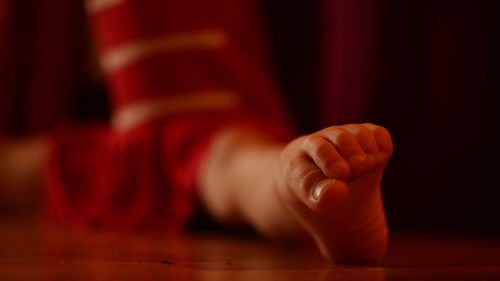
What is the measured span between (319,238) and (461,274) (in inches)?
4.6

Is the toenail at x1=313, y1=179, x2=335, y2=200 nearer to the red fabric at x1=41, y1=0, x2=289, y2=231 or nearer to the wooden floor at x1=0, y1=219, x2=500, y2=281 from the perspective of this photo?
the wooden floor at x1=0, y1=219, x2=500, y2=281

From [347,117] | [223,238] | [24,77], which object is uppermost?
[24,77]

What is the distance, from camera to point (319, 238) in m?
0.52

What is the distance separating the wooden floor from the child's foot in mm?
20

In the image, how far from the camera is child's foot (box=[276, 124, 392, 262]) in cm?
44

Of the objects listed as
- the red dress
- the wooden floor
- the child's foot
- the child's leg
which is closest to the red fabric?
the red dress

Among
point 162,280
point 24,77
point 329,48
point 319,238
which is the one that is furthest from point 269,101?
point 24,77

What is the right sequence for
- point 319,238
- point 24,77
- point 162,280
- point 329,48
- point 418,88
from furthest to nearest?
point 24,77 < point 329,48 < point 418,88 < point 319,238 < point 162,280

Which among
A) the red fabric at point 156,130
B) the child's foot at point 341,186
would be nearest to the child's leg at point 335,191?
the child's foot at point 341,186

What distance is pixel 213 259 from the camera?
56 centimetres

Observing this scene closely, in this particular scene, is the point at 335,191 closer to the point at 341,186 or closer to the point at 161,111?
the point at 341,186

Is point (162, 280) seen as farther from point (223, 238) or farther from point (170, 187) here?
point (170, 187)

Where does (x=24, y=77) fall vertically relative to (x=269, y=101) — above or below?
above

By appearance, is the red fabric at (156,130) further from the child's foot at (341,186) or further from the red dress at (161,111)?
the child's foot at (341,186)
